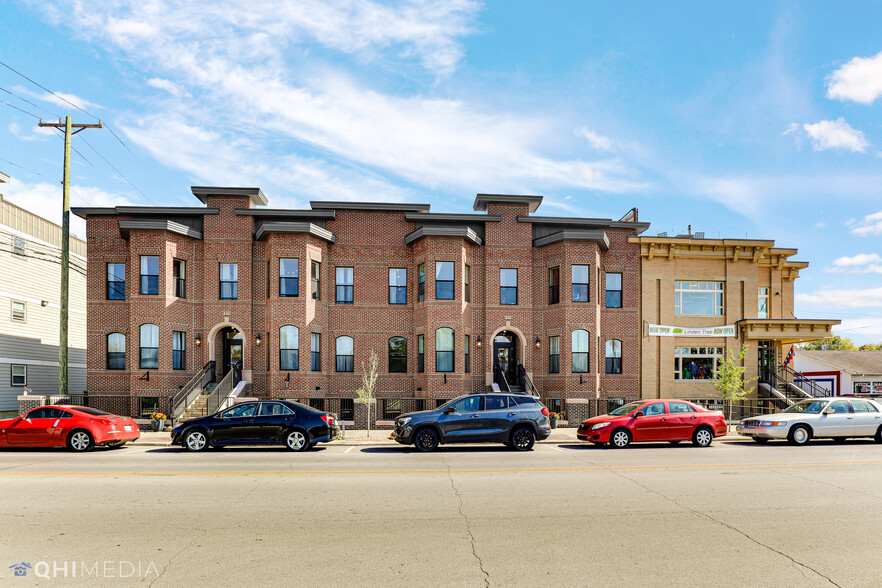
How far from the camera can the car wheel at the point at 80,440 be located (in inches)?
664

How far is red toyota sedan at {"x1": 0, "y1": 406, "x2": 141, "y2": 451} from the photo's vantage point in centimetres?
1684

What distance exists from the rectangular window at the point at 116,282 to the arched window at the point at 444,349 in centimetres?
1434

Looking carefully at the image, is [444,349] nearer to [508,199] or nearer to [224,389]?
[508,199]

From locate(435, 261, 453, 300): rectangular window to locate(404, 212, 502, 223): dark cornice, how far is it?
236 centimetres

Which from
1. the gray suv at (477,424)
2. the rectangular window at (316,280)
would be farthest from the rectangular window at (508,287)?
the gray suv at (477,424)

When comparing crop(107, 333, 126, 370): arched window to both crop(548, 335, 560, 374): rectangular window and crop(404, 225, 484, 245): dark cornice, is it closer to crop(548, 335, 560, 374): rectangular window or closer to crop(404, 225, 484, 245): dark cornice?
crop(404, 225, 484, 245): dark cornice

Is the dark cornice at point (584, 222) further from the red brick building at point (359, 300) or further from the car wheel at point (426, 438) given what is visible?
the car wheel at point (426, 438)

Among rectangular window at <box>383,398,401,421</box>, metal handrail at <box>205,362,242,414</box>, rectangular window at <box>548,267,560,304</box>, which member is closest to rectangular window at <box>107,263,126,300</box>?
metal handrail at <box>205,362,242,414</box>

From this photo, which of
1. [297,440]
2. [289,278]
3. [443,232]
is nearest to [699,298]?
[443,232]

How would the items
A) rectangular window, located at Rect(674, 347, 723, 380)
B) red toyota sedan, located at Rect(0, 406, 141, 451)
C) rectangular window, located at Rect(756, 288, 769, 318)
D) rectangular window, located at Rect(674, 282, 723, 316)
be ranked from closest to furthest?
red toyota sedan, located at Rect(0, 406, 141, 451)
rectangular window, located at Rect(674, 347, 723, 380)
rectangular window, located at Rect(674, 282, 723, 316)
rectangular window, located at Rect(756, 288, 769, 318)

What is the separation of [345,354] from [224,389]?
17.9ft

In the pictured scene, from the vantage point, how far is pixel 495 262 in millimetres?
27328

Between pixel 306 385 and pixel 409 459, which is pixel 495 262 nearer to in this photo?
pixel 306 385

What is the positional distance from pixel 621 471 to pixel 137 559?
9925 millimetres
